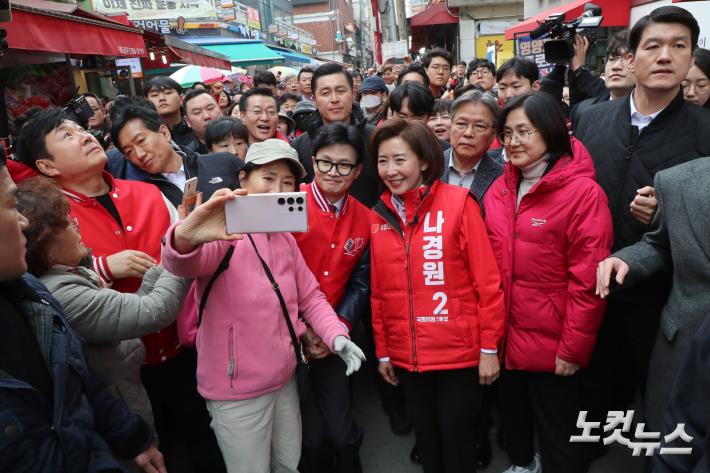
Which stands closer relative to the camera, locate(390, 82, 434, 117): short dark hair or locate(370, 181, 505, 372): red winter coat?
locate(370, 181, 505, 372): red winter coat

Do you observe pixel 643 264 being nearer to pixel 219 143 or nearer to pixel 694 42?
pixel 694 42

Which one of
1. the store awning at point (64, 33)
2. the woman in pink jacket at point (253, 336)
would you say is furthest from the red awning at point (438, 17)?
the woman in pink jacket at point (253, 336)

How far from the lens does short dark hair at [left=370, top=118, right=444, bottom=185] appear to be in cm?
219

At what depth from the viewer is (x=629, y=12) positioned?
8172 millimetres

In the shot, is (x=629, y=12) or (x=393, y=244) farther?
(x=629, y=12)

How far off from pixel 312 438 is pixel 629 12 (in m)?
Result: 9.25

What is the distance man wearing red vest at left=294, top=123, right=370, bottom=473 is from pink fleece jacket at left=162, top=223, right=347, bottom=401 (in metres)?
0.34

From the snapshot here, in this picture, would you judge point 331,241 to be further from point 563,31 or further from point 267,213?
point 563,31

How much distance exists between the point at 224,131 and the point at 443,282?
7.83 feet

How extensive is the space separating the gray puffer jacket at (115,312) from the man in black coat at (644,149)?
2051mm

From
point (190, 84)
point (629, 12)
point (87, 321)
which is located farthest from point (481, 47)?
point (87, 321)

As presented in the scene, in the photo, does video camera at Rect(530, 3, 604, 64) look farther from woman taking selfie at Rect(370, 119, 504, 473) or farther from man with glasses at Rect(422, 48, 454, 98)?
man with glasses at Rect(422, 48, 454, 98)

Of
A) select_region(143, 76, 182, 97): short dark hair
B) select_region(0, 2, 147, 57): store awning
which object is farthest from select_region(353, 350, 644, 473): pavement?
select_region(0, 2, 147, 57): store awning

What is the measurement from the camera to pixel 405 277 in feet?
7.20
